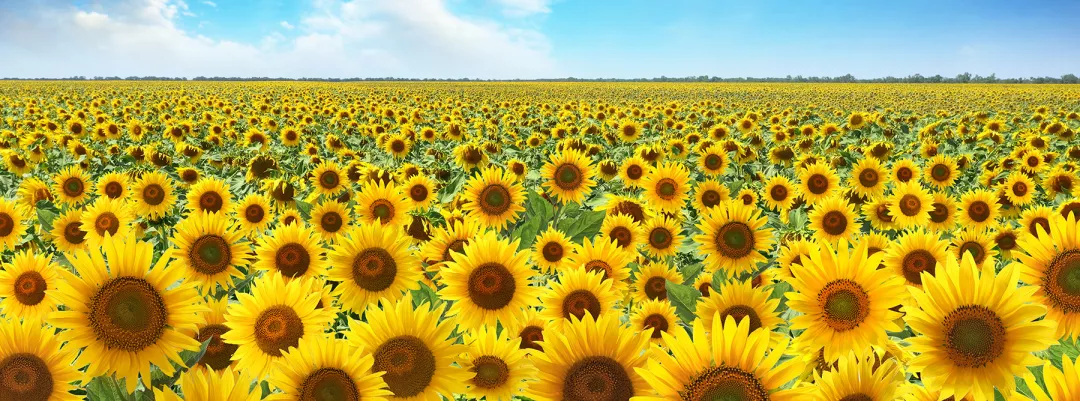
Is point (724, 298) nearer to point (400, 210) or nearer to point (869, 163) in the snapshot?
point (400, 210)

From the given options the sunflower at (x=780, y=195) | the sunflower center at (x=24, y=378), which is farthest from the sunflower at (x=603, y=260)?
the sunflower at (x=780, y=195)

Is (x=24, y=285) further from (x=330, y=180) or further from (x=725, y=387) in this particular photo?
(x=330, y=180)

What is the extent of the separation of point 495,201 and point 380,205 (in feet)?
2.25

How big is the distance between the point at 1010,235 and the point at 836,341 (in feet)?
11.7

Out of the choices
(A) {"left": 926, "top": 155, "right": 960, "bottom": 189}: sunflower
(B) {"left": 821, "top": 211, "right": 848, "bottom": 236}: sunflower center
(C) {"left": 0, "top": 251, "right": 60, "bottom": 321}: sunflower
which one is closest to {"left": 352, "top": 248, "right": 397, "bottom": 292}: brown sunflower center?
(C) {"left": 0, "top": 251, "right": 60, "bottom": 321}: sunflower

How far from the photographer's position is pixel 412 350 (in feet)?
4.78

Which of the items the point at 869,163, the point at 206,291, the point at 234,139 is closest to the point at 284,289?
the point at 206,291

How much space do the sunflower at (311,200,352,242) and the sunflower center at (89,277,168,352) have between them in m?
1.90

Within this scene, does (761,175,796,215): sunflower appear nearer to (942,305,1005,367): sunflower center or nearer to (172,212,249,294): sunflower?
(942,305,1005,367): sunflower center

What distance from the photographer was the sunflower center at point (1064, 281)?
5.54 ft

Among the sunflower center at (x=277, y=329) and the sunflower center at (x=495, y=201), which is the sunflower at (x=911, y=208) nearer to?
the sunflower center at (x=495, y=201)

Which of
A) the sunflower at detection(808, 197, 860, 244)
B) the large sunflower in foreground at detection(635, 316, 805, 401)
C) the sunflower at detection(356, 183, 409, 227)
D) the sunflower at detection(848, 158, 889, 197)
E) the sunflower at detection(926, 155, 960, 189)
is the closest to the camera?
the large sunflower in foreground at detection(635, 316, 805, 401)

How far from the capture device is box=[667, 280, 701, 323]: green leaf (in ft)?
6.27

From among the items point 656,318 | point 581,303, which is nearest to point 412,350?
point 581,303
